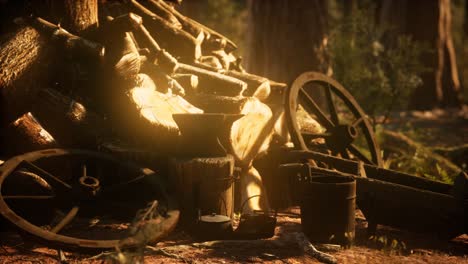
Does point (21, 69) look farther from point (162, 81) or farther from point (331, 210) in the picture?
point (331, 210)

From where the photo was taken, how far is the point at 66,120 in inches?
187

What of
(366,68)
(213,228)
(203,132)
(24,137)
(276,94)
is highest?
(366,68)

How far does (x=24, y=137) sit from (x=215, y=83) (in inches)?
87.0

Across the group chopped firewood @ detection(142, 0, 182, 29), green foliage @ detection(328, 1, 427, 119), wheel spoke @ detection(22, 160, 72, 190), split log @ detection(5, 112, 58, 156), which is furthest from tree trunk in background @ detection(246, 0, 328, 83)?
wheel spoke @ detection(22, 160, 72, 190)

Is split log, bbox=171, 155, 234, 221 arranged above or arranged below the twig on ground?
above

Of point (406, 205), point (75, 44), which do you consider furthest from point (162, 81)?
point (406, 205)

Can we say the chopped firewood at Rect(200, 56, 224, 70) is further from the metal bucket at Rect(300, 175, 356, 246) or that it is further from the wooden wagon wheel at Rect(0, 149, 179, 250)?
the metal bucket at Rect(300, 175, 356, 246)

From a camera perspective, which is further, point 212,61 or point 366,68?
point 366,68

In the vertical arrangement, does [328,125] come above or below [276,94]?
below

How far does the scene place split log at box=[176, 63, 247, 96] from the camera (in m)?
5.63

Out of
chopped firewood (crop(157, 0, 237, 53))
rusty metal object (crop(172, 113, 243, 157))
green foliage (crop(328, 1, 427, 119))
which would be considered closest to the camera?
rusty metal object (crop(172, 113, 243, 157))

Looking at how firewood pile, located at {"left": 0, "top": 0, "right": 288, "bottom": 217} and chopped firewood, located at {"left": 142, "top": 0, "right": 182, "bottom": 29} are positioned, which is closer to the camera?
firewood pile, located at {"left": 0, "top": 0, "right": 288, "bottom": 217}

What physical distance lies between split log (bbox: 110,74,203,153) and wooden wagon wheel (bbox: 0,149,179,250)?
0.37 metres

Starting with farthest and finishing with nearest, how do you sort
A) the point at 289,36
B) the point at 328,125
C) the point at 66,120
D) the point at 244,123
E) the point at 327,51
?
the point at 327,51
the point at 289,36
the point at 328,125
the point at 244,123
the point at 66,120
